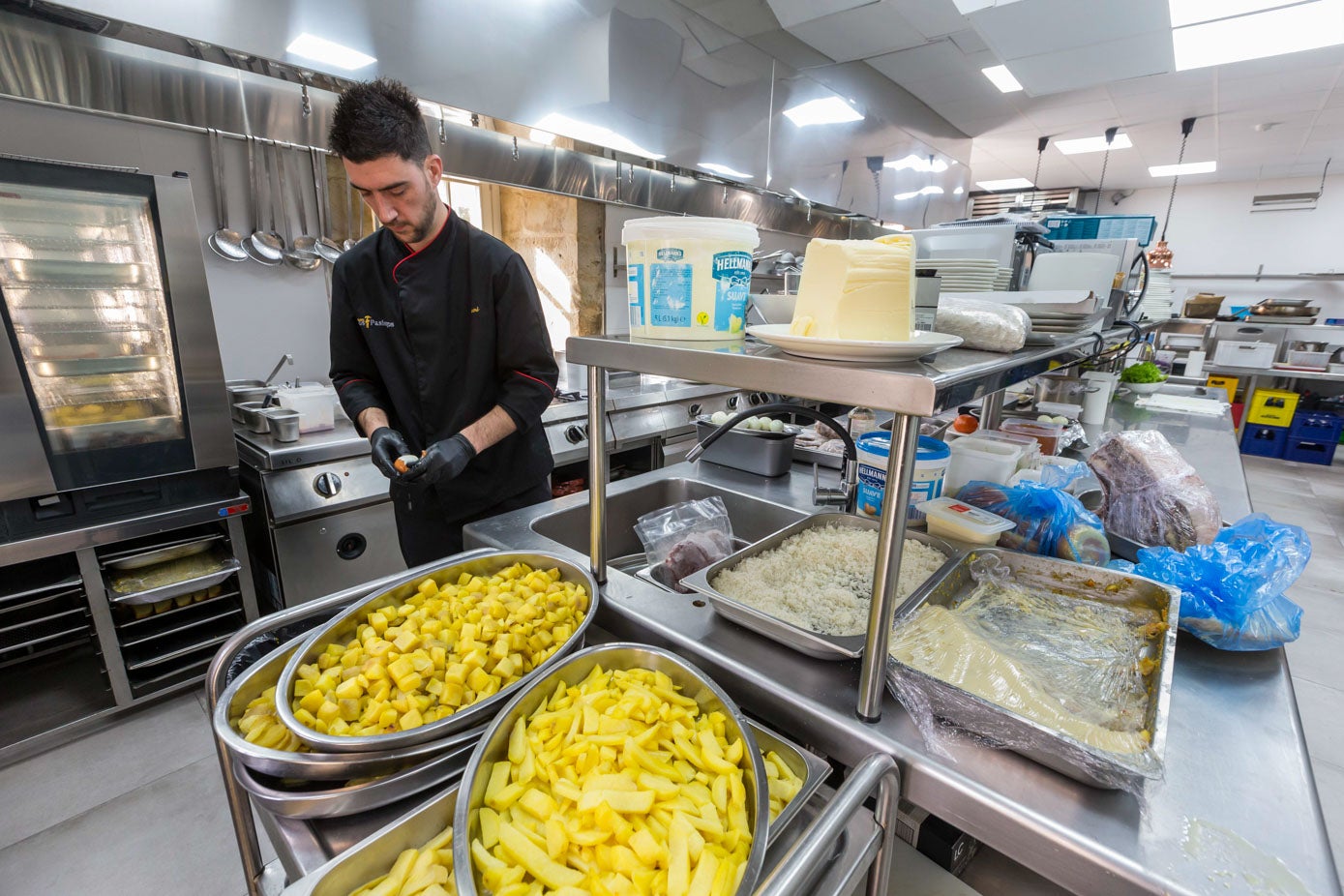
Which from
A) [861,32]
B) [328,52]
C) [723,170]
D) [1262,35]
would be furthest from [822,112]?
[328,52]

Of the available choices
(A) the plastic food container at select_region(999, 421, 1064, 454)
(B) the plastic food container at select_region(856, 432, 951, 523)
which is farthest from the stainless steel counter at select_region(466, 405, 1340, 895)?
(A) the plastic food container at select_region(999, 421, 1064, 454)

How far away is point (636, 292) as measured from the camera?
91 cm

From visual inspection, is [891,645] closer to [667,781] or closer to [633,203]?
[667,781]

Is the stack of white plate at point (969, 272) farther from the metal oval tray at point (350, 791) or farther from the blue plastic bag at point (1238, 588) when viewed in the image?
the metal oval tray at point (350, 791)

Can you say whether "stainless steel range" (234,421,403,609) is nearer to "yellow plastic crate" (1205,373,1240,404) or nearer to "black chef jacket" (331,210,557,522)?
"black chef jacket" (331,210,557,522)

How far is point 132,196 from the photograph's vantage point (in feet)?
6.27

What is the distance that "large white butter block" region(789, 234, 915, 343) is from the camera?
0.71m

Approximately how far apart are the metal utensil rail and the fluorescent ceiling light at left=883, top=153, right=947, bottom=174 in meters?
6.09

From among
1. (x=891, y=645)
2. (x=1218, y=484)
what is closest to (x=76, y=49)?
(x=891, y=645)

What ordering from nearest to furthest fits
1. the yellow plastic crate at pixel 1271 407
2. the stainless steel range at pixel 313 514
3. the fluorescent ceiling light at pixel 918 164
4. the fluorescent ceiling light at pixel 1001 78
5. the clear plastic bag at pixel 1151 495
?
the clear plastic bag at pixel 1151 495, the stainless steel range at pixel 313 514, the fluorescent ceiling light at pixel 1001 78, the fluorescent ceiling light at pixel 918 164, the yellow plastic crate at pixel 1271 407

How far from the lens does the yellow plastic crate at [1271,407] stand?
6398mm

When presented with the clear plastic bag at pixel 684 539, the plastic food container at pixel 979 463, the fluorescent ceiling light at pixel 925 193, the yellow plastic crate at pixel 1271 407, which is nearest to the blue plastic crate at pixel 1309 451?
the yellow plastic crate at pixel 1271 407

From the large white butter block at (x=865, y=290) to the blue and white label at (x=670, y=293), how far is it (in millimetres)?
194

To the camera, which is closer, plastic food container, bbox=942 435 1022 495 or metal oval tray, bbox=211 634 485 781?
metal oval tray, bbox=211 634 485 781
